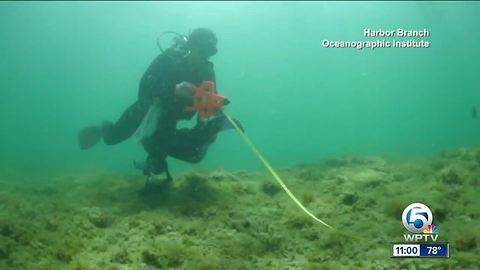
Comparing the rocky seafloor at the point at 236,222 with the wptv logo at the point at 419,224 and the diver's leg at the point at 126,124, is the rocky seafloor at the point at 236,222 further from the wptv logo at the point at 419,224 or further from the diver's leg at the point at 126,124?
the diver's leg at the point at 126,124

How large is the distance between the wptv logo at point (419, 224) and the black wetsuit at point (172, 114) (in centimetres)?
303

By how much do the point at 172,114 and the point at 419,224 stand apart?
382 centimetres

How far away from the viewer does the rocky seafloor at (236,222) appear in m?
4.20

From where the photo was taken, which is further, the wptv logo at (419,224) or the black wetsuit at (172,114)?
the black wetsuit at (172,114)

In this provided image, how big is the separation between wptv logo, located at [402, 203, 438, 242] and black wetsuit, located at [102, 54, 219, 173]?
9.94 ft

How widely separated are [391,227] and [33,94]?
56.7 m

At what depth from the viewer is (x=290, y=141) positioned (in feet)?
153

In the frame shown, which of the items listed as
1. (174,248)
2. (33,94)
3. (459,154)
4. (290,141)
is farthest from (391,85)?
(33,94)

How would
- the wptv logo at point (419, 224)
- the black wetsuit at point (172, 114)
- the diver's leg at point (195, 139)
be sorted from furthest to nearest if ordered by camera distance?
the black wetsuit at point (172, 114) < the diver's leg at point (195, 139) < the wptv logo at point (419, 224)

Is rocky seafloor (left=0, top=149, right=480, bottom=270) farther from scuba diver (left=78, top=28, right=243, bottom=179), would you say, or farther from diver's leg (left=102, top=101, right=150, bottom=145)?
diver's leg (left=102, top=101, right=150, bottom=145)

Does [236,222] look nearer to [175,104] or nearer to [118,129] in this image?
[175,104]

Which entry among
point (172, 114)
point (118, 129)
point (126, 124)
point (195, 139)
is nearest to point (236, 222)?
point (195, 139)

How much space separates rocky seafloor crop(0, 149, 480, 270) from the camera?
165 inches

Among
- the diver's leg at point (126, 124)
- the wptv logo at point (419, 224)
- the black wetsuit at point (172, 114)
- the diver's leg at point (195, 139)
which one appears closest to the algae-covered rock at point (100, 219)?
the black wetsuit at point (172, 114)
